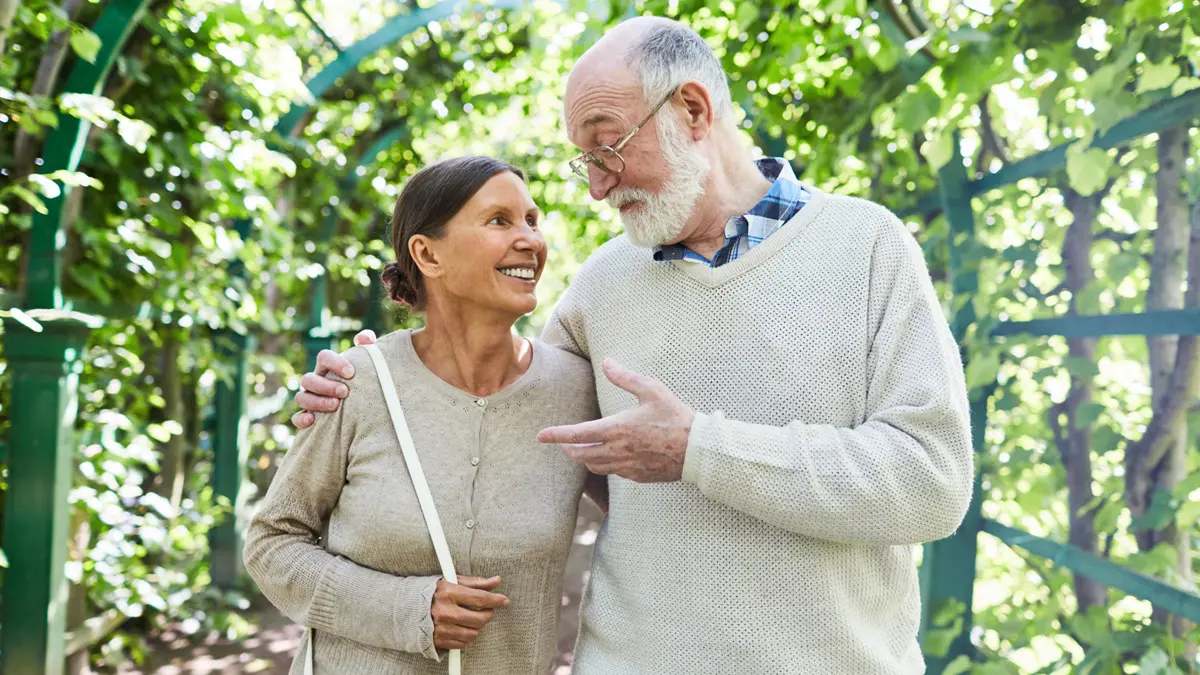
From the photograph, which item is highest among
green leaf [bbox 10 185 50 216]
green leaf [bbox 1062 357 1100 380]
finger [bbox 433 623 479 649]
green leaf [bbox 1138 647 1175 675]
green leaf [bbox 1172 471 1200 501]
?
green leaf [bbox 10 185 50 216]

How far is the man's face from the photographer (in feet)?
5.84

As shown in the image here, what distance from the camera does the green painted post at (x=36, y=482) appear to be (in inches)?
129

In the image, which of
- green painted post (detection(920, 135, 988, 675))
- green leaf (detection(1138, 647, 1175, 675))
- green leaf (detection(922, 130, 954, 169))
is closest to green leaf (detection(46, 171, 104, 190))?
green leaf (detection(922, 130, 954, 169))

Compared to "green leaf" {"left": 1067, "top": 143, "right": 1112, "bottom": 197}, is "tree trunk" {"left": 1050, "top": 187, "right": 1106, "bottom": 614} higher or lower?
lower

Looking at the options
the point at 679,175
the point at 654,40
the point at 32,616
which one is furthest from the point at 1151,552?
the point at 32,616

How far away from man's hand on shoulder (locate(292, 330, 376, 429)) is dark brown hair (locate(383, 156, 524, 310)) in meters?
0.25

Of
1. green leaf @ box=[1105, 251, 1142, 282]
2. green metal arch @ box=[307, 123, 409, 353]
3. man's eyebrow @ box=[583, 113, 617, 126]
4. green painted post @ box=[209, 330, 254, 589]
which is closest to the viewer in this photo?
man's eyebrow @ box=[583, 113, 617, 126]

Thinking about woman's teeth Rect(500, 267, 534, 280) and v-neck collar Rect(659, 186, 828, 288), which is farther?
woman's teeth Rect(500, 267, 534, 280)

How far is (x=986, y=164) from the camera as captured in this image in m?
2.83

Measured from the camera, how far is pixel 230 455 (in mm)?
5574

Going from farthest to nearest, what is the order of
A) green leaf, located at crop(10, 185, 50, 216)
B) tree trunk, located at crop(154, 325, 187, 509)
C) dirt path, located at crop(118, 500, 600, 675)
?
tree trunk, located at crop(154, 325, 187, 509), dirt path, located at crop(118, 500, 600, 675), green leaf, located at crop(10, 185, 50, 216)

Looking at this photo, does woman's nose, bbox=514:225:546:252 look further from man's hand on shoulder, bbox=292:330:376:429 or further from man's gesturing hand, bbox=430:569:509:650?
man's gesturing hand, bbox=430:569:509:650

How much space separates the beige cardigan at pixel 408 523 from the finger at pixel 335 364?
0.08ft

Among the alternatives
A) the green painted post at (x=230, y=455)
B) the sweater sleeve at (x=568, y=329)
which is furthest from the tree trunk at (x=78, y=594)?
the sweater sleeve at (x=568, y=329)
